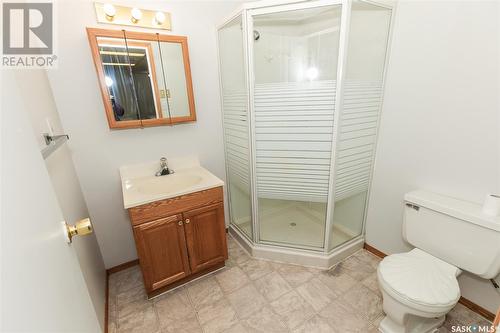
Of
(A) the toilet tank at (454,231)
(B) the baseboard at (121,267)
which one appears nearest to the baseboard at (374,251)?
(A) the toilet tank at (454,231)

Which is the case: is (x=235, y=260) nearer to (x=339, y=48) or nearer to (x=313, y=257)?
(x=313, y=257)

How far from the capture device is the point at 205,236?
5.85ft

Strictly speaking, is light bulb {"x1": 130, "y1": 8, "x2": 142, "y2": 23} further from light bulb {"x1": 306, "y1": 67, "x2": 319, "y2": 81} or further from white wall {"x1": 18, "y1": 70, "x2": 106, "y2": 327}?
light bulb {"x1": 306, "y1": 67, "x2": 319, "y2": 81}

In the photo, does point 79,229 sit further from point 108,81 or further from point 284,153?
point 284,153

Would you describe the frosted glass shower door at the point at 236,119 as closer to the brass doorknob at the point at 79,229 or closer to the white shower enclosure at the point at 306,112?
the white shower enclosure at the point at 306,112

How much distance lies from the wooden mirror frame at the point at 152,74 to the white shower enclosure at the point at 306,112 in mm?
311

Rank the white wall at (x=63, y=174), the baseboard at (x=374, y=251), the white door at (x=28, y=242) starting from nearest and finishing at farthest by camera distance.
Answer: the white door at (x=28, y=242)
the white wall at (x=63, y=174)
the baseboard at (x=374, y=251)

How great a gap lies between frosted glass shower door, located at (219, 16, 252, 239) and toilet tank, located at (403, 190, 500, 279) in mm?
1237

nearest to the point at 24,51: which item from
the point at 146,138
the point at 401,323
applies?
the point at 146,138

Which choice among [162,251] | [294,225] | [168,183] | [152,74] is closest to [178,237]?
[162,251]

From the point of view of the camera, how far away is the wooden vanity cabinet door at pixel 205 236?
1692 mm

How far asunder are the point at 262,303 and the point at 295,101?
1.49 meters

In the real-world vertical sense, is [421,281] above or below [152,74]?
below

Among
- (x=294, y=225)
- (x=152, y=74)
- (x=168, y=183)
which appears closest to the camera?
(x=152, y=74)
